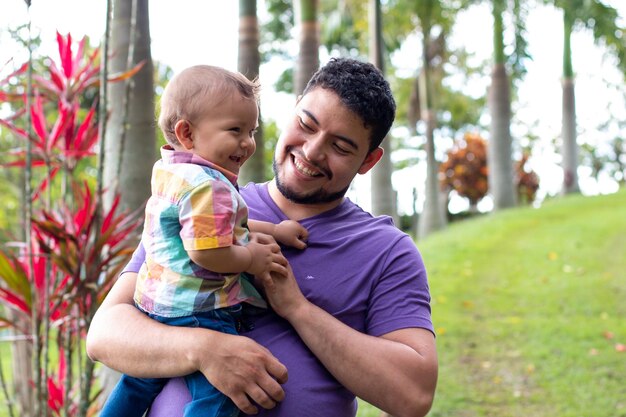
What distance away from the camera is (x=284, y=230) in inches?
97.0

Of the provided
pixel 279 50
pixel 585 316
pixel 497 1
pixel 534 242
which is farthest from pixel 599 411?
pixel 279 50

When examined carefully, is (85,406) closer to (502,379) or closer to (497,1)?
(502,379)

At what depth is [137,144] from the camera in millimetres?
4934

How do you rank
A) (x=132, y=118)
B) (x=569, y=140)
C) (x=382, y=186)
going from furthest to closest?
1. (x=569, y=140)
2. (x=382, y=186)
3. (x=132, y=118)

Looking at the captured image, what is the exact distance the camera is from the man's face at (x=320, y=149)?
2518mm

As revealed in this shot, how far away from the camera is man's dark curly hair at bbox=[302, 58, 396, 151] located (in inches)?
99.1

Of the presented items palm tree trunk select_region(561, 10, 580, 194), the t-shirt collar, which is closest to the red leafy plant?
the t-shirt collar

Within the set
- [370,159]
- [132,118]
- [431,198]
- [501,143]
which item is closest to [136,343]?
[370,159]

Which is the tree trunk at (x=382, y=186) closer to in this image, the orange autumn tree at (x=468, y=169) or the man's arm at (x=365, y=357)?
the man's arm at (x=365, y=357)

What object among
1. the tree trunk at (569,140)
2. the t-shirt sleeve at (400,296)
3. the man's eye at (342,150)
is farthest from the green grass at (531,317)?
the tree trunk at (569,140)

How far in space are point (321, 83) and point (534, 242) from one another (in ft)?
45.2

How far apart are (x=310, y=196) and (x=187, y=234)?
23.6 inches

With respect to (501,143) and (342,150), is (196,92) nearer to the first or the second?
(342,150)

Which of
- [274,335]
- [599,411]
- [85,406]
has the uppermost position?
[274,335]
